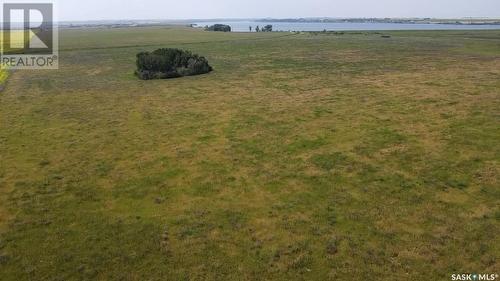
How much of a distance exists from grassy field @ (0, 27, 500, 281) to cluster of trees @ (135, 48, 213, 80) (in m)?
10.5

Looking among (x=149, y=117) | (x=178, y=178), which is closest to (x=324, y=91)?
(x=149, y=117)

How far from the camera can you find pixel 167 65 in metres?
40.3

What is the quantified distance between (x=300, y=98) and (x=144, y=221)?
18.4 m

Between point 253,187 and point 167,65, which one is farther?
point 167,65

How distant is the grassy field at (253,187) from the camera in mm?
9906

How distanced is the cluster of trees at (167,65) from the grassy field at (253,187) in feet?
34.5

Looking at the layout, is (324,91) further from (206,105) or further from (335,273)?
(335,273)

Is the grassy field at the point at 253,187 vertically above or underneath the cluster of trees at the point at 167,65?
underneath

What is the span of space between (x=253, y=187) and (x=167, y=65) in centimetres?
2942

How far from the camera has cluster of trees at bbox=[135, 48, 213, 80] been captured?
128 feet

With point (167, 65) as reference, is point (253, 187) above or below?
below

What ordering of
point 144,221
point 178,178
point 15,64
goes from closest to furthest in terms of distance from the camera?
point 144,221 < point 178,178 < point 15,64

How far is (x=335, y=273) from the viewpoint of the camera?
935 centimetres

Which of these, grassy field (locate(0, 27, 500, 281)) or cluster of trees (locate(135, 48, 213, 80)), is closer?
grassy field (locate(0, 27, 500, 281))
